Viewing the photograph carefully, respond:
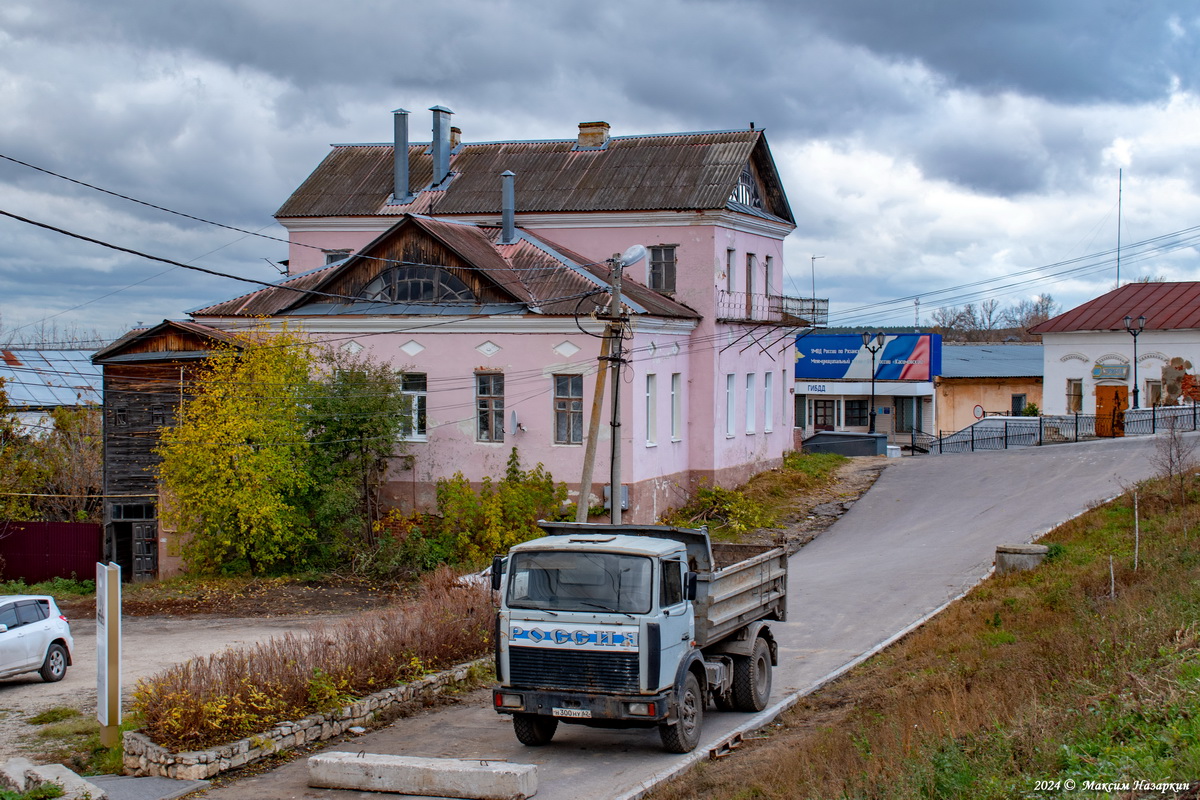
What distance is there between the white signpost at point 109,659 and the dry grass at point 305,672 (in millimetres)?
329

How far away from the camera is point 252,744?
11.3m

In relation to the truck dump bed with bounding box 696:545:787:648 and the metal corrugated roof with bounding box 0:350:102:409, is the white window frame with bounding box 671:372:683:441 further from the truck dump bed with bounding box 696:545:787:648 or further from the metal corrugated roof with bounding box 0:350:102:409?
the metal corrugated roof with bounding box 0:350:102:409

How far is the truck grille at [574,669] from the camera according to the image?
10953 millimetres

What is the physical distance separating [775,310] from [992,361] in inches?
1615

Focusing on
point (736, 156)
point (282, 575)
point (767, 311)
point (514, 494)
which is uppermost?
point (736, 156)

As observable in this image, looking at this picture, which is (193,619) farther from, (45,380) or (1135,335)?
(1135,335)

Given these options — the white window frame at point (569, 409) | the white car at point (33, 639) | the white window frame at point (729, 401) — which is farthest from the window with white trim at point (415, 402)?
the white car at point (33, 639)

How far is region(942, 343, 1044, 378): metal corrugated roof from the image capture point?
6675 centimetres

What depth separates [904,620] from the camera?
19.0 metres

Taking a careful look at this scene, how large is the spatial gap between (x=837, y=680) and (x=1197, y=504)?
42.1 feet

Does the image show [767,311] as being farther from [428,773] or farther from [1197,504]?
[428,773]

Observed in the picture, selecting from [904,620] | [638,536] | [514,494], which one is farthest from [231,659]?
[514,494]

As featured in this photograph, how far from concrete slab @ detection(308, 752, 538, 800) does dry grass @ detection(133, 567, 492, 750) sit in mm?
1316

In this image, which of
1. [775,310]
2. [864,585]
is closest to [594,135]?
[775,310]
